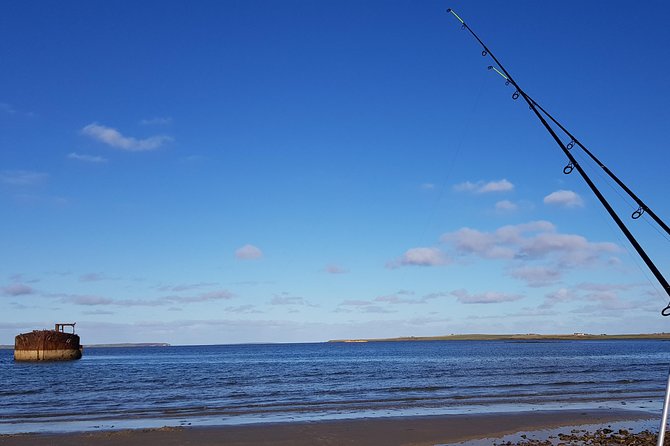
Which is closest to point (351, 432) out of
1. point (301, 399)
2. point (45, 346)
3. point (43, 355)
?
point (301, 399)

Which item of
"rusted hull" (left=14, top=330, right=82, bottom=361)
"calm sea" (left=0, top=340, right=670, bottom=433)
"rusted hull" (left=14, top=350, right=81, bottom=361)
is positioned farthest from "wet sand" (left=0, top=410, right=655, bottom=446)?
"rusted hull" (left=14, top=330, right=82, bottom=361)

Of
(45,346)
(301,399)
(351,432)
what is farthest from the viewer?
(45,346)

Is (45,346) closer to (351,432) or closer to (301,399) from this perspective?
(301,399)

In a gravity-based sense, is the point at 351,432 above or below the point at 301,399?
above

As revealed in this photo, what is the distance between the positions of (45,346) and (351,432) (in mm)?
97391

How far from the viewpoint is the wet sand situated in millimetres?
18594

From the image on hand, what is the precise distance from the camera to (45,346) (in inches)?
4001

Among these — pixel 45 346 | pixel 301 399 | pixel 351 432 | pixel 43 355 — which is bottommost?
pixel 43 355

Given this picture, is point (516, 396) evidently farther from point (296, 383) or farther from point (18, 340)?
point (18, 340)

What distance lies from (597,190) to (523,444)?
9.29 metres

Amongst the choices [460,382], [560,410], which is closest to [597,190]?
[560,410]

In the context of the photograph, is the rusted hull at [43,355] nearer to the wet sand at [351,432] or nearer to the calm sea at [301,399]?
the calm sea at [301,399]

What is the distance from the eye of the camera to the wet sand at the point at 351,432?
18.6 m

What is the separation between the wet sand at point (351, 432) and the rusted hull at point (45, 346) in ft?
299
